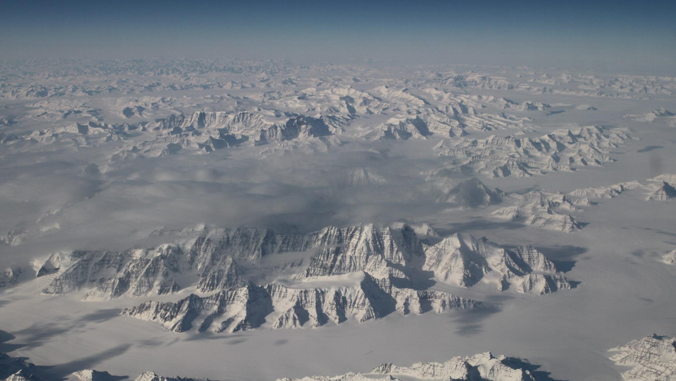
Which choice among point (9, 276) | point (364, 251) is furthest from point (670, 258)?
point (9, 276)

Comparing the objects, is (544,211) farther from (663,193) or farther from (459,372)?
(459,372)

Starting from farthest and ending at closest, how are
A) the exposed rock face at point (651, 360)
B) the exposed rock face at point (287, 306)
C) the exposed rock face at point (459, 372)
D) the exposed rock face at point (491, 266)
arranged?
the exposed rock face at point (491, 266) < the exposed rock face at point (287, 306) < the exposed rock face at point (651, 360) < the exposed rock face at point (459, 372)

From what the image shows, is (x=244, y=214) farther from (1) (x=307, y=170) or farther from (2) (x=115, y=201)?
(1) (x=307, y=170)

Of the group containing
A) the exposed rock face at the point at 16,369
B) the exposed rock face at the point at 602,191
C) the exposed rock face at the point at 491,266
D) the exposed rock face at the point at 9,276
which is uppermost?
the exposed rock face at the point at 602,191

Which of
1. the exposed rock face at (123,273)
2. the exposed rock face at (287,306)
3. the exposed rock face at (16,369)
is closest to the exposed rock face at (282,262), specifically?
the exposed rock face at (123,273)

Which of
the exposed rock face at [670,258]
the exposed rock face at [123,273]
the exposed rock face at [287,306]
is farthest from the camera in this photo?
→ the exposed rock face at [670,258]

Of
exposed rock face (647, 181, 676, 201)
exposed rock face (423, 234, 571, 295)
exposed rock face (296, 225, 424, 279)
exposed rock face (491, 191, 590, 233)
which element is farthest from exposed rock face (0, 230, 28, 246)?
exposed rock face (647, 181, 676, 201)

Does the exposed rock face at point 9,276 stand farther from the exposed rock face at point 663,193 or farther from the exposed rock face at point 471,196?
the exposed rock face at point 663,193

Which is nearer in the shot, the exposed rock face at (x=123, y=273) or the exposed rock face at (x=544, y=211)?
the exposed rock face at (x=123, y=273)
